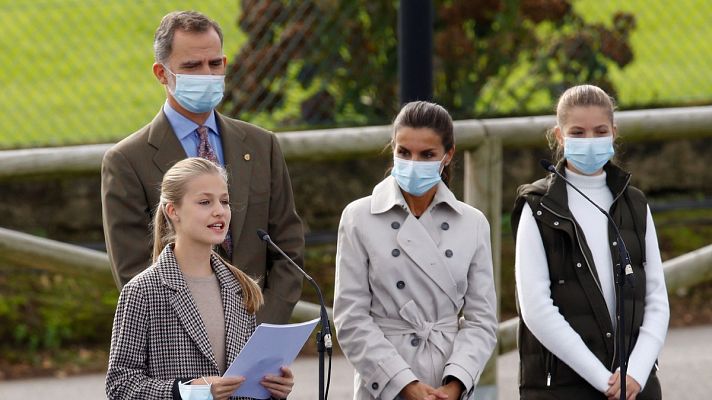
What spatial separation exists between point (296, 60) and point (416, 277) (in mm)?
3361

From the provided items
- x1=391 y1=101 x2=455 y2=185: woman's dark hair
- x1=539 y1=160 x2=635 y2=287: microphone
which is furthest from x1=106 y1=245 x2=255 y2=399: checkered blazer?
x1=539 y1=160 x2=635 y2=287: microphone

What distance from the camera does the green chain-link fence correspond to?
25.5ft

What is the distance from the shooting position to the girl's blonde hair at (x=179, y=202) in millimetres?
4145

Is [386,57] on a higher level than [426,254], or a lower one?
higher

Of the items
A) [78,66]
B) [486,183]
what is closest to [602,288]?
[486,183]

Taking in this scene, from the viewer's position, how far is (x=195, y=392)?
3.98m

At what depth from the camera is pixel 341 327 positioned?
452 cm

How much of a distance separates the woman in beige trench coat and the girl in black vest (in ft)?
0.67

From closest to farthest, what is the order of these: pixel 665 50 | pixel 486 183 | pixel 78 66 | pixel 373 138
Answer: pixel 373 138 → pixel 486 183 → pixel 78 66 → pixel 665 50

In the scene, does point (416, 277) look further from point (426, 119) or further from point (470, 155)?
point (470, 155)

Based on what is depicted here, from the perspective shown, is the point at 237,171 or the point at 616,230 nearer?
the point at 616,230

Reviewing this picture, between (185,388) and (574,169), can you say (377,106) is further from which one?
(185,388)

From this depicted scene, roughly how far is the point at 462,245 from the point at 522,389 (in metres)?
0.57

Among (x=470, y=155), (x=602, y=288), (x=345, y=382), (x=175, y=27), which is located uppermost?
(x=175, y=27)
